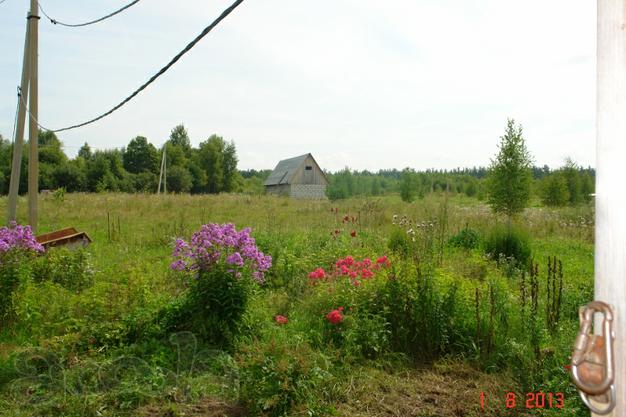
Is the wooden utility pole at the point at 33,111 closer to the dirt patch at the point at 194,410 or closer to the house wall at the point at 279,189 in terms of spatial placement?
the dirt patch at the point at 194,410

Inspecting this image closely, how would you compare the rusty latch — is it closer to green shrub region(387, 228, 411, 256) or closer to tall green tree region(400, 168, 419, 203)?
green shrub region(387, 228, 411, 256)

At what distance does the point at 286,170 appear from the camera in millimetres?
49781

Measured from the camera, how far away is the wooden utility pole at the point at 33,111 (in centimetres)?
886

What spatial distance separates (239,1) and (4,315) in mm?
4098

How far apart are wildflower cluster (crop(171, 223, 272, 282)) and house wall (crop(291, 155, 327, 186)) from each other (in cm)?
4174

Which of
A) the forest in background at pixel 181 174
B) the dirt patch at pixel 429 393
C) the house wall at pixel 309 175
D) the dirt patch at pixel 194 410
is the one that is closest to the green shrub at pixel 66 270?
the dirt patch at pixel 194 410

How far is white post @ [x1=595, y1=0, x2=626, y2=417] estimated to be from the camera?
0.83 meters

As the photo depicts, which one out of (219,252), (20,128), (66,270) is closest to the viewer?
(219,252)

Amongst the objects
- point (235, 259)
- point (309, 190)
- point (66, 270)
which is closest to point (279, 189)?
point (309, 190)

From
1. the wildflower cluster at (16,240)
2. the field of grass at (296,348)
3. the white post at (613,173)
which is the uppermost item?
the white post at (613,173)

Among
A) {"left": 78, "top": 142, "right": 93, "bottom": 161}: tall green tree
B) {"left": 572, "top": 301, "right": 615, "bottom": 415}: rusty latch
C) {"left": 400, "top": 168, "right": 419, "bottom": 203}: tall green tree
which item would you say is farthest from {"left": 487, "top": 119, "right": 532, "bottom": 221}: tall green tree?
{"left": 78, "top": 142, "right": 93, "bottom": 161}: tall green tree

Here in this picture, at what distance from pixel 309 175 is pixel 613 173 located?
4742cm

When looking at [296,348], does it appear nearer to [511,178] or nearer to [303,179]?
[511,178]

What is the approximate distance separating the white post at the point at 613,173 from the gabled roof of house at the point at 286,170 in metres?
45.9
